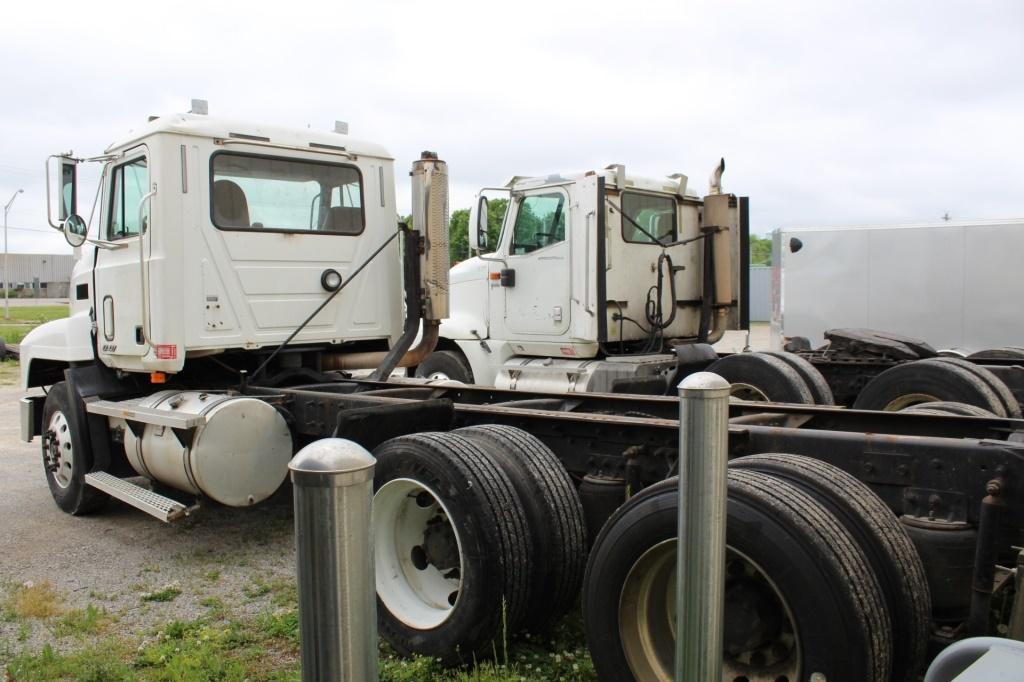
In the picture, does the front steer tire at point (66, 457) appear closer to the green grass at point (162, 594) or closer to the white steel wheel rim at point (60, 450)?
the white steel wheel rim at point (60, 450)

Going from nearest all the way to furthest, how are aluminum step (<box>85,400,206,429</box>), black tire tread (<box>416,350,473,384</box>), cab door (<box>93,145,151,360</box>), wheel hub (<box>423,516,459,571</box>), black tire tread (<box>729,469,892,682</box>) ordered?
black tire tread (<box>729,469,892,682</box>) < wheel hub (<box>423,516,459,571</box>) < aluminum step (<box>85,400,206,429</box>) < cab door (<box>93,145,151,360</box>) < black tire tread (<box>416,350,473,384</box>)

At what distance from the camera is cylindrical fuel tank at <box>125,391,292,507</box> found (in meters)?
5.43

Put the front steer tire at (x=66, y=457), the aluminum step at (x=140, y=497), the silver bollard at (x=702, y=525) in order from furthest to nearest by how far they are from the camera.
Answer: the front steer tire at (x=66, y=457) → the aluminum step at (x=140, y=497) → the silver bollard at (x=702, y=525)

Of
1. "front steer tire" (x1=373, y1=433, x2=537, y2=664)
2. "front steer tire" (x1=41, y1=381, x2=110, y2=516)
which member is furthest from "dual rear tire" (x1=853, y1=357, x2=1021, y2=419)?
"front steer tire" (x1=41, y1=381, x2=110, y2=516)

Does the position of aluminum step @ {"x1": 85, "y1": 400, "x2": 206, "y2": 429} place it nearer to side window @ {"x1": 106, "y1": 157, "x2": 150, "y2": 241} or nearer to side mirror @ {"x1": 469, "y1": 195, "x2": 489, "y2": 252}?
side window @ {"x1": 106, "y1": 157, "x2": 150, "y2": 241}

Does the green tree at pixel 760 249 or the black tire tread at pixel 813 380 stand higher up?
the green tree at pixel 760 249

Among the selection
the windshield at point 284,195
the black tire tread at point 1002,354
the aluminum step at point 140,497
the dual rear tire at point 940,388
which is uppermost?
the windshield at point 284,195

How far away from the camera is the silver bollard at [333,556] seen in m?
1.85

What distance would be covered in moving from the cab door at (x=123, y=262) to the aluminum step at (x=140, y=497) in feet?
2.80

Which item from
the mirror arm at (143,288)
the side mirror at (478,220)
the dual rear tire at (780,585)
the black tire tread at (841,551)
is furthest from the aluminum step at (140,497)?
the side mirror at (478,220)

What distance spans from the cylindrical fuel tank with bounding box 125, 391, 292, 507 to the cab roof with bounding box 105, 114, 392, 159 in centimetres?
180

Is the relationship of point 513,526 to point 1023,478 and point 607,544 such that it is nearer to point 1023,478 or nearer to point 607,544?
point 607,544

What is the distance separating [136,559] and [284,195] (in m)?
2.69

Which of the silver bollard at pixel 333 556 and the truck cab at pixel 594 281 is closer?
the silver bollard at pixel 333 556
